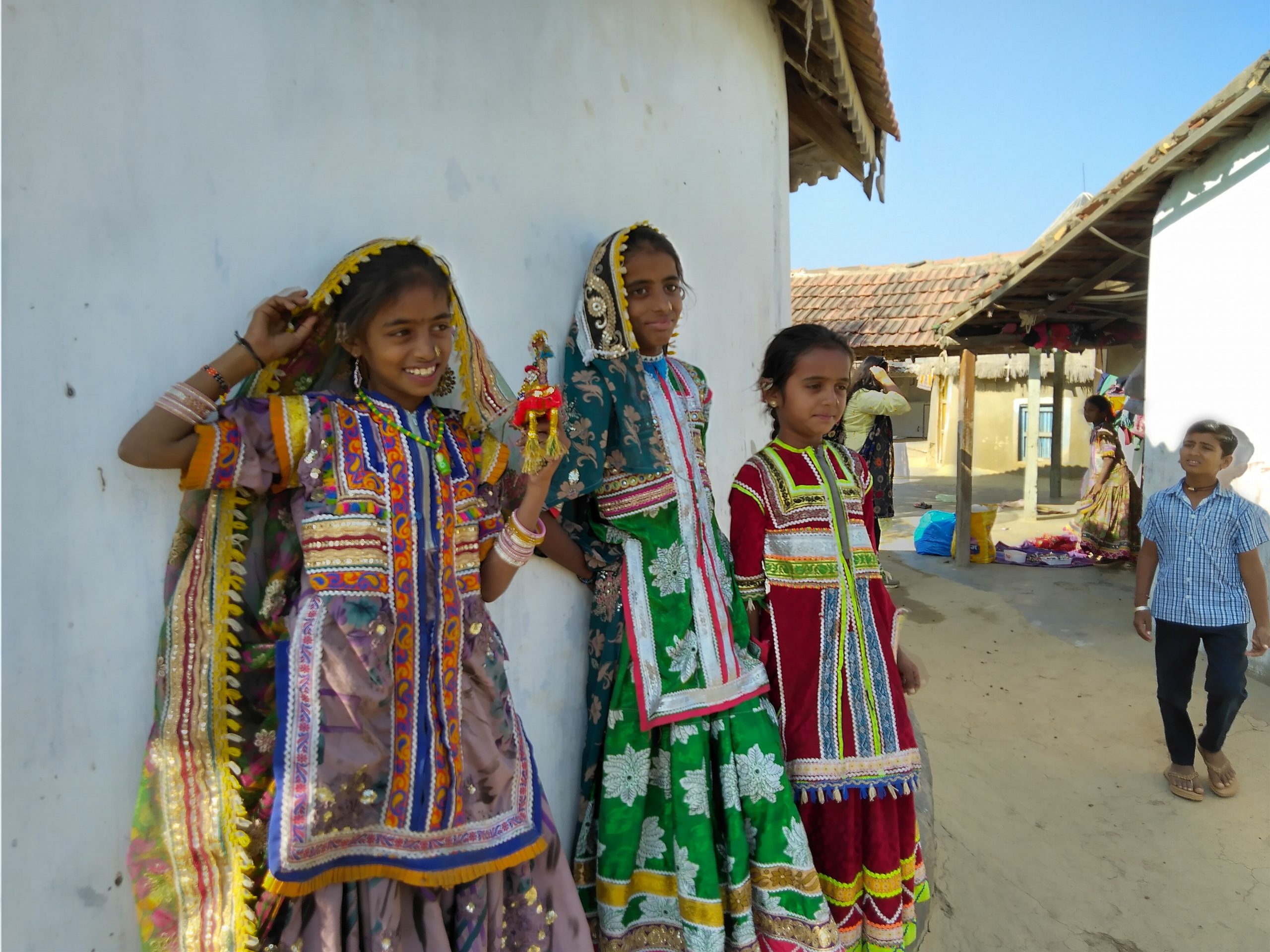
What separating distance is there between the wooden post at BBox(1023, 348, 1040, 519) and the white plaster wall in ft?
29.6

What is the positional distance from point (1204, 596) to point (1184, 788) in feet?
3.27

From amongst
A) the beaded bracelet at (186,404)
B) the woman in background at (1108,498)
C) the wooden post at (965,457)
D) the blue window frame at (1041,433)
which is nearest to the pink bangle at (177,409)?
the beaded bracelet at (186,404)

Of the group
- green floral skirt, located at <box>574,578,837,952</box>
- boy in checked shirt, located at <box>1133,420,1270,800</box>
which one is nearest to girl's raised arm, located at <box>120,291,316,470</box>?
green floral skirt, located at <box>574,578,837,952</box>

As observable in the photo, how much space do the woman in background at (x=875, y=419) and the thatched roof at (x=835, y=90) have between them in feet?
7.01

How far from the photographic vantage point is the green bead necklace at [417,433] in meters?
1.65

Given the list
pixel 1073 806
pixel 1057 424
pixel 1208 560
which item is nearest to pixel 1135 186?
pixel 1208 560

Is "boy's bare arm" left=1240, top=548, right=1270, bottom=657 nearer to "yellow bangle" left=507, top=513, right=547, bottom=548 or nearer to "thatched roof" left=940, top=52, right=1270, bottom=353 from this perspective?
"thatched roof" left=940, top=52, right=1270, bottom=353

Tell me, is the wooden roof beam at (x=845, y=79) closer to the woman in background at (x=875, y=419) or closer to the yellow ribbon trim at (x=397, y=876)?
the woman in background at (x=875, y=419)

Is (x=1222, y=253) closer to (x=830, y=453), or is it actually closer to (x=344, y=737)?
(x=830, y=453)

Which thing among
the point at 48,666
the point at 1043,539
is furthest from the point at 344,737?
the point at 1043,539

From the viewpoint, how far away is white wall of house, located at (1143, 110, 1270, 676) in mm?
5305

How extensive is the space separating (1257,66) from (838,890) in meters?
5.41

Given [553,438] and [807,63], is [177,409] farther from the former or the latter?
[807,63]

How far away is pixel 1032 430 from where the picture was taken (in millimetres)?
10586
